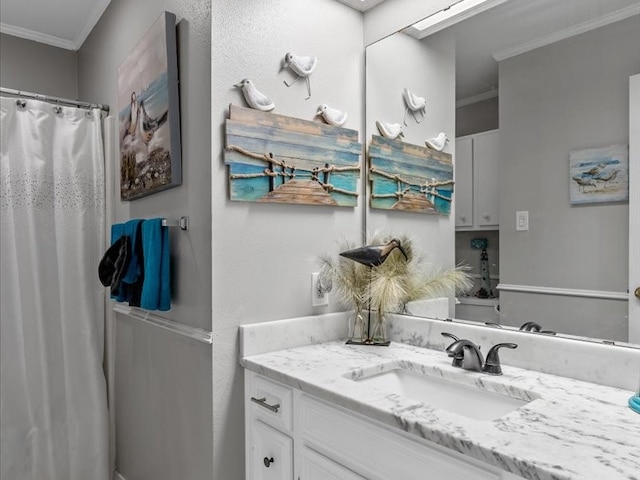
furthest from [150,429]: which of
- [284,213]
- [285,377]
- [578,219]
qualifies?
[578,219]

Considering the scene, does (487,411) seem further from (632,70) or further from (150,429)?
(150,429)

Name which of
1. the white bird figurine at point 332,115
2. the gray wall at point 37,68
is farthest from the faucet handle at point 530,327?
the gray wall at point 37,68

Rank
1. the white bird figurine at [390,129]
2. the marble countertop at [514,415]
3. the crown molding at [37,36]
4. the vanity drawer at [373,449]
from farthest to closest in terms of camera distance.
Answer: the crown molding at [37,36]
the white bird figurine at [390,129]
the vanity drawer at [373,449]
the marble countertop at [514,415]

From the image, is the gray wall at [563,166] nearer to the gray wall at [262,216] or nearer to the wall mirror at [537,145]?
the wall mirror at [537,145]

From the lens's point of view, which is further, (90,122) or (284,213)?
(90,122)

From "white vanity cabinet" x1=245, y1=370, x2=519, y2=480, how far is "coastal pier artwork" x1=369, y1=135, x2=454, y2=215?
2.96 feet

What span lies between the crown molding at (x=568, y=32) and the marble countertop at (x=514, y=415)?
1.00 m

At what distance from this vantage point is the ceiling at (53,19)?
88.0 inches

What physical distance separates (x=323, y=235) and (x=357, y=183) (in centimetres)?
29

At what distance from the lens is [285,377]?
4.23ft

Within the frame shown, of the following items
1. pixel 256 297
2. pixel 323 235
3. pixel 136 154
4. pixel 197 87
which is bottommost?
pixel 256 297

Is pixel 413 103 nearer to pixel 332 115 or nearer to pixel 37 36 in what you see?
pixel 332 115

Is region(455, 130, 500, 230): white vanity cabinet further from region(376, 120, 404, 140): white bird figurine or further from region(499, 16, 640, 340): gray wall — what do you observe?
region(376, 120, 404, 140): white bird figurine

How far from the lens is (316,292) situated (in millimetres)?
1717
